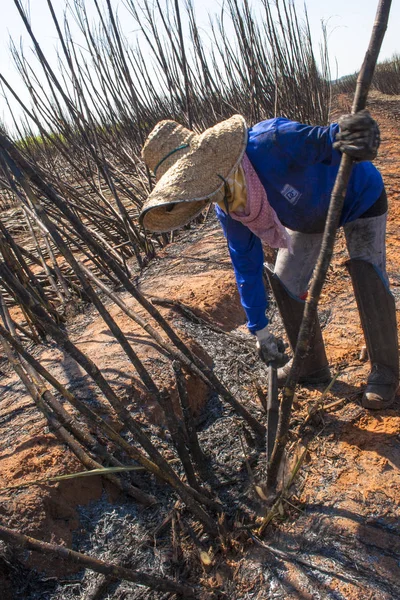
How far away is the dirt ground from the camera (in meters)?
1.45

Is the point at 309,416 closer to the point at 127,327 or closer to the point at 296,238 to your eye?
the point at 296,238

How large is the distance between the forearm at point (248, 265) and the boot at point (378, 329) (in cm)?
36

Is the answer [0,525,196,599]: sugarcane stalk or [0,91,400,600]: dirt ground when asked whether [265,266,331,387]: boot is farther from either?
[0,525,196,599]: sugarcane stalk

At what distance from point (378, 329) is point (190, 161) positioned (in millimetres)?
1015

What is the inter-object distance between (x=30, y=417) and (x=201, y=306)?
4.02ft

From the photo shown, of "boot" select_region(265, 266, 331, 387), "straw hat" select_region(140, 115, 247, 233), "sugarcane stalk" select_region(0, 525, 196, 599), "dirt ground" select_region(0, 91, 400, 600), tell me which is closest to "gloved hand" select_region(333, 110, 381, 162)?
"straw hat" select_region(140, 115, 247, 233)

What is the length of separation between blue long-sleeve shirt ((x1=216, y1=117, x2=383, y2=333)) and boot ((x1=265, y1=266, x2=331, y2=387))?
193 millimetres

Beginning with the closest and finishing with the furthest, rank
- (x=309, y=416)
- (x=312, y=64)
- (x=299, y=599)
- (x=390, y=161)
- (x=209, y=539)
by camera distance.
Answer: (x=299, y=599), (x=209, y=539), (x=309, y=416), (x=390, y=161), (x=312, y=64)

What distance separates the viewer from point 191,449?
175 centimetres

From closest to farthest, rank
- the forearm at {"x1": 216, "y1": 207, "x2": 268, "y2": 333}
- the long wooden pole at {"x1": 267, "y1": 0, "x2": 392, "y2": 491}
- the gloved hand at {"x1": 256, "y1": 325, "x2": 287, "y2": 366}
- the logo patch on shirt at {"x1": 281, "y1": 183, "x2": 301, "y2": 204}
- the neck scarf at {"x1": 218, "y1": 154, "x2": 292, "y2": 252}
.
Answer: the long wooden pole at {"x1": 267, "y1": 0, "x2": 392, "y2": 491} → the neck scarf at {"x1": 218, "y1": 154, "x2": 292, "y2": 252} → the logo patch on shirt at {"x1": 281, "y1": 183, "x2": 301, "y2": 204} → the forearm at {"x1": 216, "y1": 207, "x2": 268, "y2": 333} → the gloved hand at {"x1": 256, "y1": 325, "x2": 287, "y2": 366}

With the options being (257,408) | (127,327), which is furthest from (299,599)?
(127,327)

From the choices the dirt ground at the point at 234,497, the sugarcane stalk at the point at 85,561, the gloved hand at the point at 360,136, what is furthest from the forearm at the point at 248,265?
the sugarcane stalk at the point at 85,561

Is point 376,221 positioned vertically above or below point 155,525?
above

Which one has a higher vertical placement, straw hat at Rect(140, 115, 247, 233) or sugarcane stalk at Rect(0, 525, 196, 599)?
straw hat at Rect(140, 115, 247, 233)
